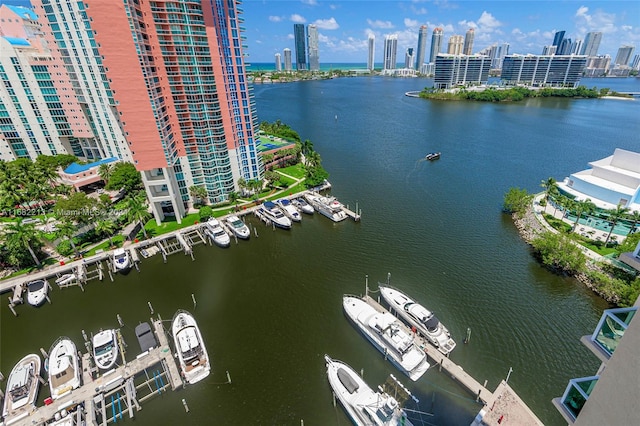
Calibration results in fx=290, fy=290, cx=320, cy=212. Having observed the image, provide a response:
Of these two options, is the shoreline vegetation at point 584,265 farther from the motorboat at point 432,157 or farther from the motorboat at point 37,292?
the motorboat at point 37,292

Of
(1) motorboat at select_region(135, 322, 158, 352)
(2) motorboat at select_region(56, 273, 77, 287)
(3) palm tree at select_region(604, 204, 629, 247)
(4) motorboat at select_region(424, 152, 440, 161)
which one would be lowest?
(1) motorboat at select_region(135, 322, 158, 352)

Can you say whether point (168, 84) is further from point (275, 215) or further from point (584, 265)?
point (584, 265)

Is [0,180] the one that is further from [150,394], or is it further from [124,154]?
[150,394]

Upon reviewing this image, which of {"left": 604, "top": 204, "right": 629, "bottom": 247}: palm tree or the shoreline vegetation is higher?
{"left": 604, "top": 204, "right": 629, "bottom": 247}: palm tree

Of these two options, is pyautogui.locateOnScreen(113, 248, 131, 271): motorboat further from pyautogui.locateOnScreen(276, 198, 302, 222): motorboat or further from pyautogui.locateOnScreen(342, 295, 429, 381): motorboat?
pyautogui.locateOnScreen(342, 295, 429, 381): motorboat

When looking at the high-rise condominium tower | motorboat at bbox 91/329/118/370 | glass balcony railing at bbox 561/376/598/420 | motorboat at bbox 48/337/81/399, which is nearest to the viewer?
glass balcony railing at bbox 561/376/598/420

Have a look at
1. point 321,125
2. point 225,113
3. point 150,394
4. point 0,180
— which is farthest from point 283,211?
point 321,125

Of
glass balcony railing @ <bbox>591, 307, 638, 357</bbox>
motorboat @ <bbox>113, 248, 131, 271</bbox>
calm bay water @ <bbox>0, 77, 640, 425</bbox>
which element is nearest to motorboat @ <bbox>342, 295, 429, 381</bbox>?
calm bay water @ <bbox>0, 77, 640, 425</bbox>

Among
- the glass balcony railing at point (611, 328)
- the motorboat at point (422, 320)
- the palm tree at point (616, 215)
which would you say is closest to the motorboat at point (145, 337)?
the motorboat at point (422, 320)
